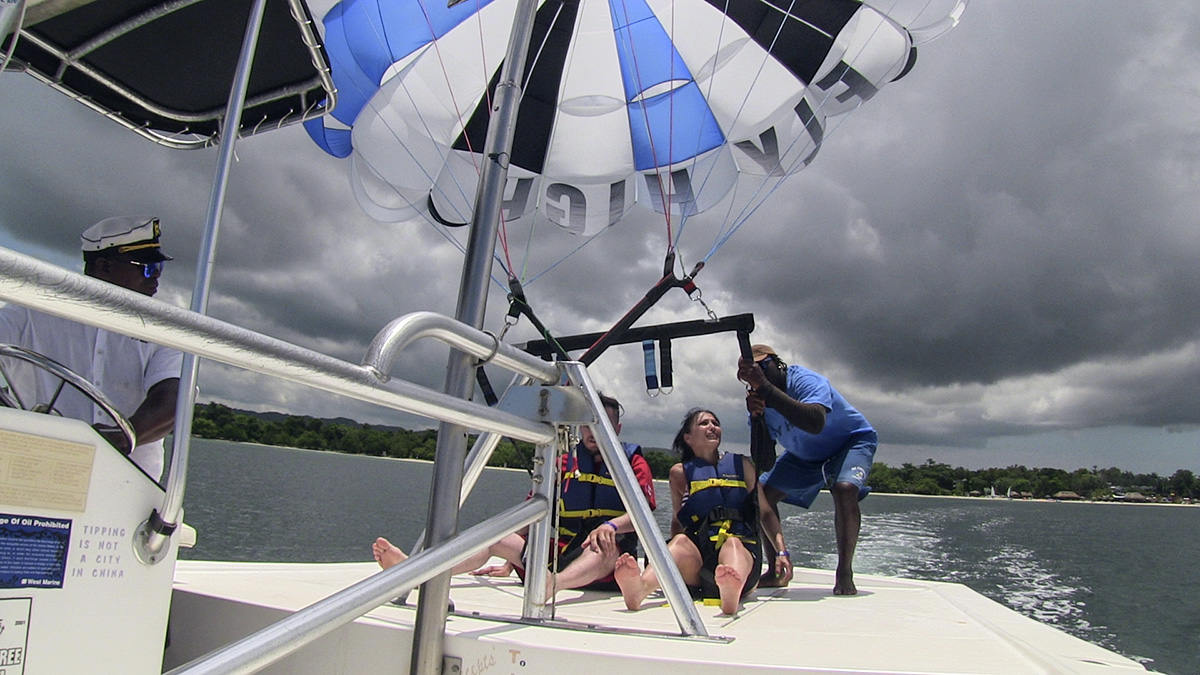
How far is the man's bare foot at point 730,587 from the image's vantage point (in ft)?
7.90

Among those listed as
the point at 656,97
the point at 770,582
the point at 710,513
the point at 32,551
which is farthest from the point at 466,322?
the point at 656,97

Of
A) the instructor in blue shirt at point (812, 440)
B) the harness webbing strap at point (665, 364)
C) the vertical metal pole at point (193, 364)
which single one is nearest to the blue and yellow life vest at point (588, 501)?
the harness webbing strap at point (665, 364)

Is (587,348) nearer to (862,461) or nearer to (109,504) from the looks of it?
(862,461)

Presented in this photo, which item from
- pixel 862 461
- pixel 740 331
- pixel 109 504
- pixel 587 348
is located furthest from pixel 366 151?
pixel 109 504

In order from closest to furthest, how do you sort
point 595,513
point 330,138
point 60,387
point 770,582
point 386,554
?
point 60,387
point 386,554
point 595,513
point 770,582
point 330,138

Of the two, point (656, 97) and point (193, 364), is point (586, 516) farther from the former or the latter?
point (656, 97)

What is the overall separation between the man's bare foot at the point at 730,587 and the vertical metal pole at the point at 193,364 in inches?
70.3

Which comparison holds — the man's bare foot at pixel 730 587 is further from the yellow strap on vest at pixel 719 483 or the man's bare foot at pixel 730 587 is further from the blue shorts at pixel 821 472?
the blue shorts at pixel 821 472

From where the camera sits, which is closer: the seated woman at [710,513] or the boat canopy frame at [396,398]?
the boat canopy frame at [396,398]

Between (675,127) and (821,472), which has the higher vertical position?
(675,127)

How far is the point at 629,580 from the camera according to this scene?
2430 millimetres

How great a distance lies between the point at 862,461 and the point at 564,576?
1810 millimetres

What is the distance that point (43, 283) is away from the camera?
0.65m

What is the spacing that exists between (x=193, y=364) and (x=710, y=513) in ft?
7.61
